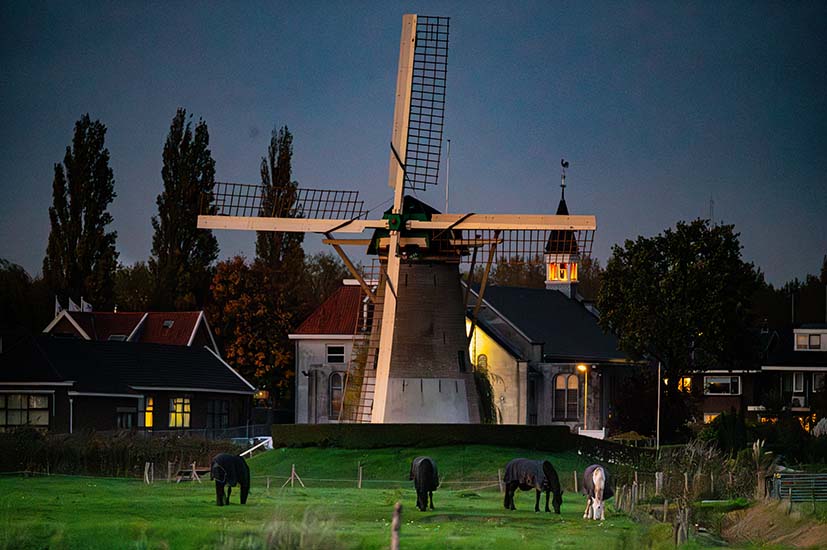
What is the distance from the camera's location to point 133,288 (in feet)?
423

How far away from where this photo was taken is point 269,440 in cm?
6341

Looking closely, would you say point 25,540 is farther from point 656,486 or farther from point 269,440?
point 269,440

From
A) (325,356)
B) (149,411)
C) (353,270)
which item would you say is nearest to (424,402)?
(353,270)

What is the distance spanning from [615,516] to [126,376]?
1777 inches

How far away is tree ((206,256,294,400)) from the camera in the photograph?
9644 centimetres

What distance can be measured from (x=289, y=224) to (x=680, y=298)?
27941 mm

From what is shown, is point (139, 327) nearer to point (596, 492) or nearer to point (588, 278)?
point (596, 492)

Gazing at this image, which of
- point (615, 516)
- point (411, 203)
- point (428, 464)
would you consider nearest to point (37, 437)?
point (411, 203)

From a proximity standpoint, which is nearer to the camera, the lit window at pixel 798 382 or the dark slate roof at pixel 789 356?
the dark slate roof at pixel 789 356

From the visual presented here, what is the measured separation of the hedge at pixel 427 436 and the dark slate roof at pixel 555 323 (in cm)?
2814

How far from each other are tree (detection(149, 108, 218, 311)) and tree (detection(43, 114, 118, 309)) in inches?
130

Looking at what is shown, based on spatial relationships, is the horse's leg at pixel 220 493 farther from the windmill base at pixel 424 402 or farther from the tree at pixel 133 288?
the tree at pixel 133 288

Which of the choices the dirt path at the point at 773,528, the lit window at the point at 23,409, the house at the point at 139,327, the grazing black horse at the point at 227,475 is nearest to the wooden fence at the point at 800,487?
the dirt path at the point at 773,528

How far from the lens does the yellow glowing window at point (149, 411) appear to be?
76844 millimetres
